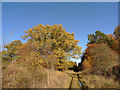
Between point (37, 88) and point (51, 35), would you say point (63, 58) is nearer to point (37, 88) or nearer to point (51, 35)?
point (51, 35)

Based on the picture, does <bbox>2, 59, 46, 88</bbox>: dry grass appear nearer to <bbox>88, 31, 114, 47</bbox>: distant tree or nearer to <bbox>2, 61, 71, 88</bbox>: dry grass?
<bbox>2, 61, 71, 88</bbox>: dry grass

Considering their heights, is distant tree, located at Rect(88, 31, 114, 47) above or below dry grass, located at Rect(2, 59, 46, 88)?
above

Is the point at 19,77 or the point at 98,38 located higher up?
the point at 98,38

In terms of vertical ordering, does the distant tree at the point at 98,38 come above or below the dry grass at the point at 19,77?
above

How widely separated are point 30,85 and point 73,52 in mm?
10216

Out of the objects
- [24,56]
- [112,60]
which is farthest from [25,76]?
[112,60]

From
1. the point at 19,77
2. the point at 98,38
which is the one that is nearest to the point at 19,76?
the point at 19,77

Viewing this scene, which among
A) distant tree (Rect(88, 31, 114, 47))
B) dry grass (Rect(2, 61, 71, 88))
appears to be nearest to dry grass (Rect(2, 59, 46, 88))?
dry grass (Rect(2, 61, 71, 88))

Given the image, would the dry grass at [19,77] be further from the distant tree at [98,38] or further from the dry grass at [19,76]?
the distant tree at [98,38]

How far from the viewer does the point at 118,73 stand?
204 inches

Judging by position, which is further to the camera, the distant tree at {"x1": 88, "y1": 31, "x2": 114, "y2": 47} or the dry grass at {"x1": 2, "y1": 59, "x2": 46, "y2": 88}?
the distant tree at {"x1": 88, "y1": 31, "x2": 114, "y2": 47}

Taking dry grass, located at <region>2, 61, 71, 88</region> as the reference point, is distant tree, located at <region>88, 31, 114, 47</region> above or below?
above

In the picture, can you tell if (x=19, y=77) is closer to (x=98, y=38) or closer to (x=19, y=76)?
(x=19, y=76)

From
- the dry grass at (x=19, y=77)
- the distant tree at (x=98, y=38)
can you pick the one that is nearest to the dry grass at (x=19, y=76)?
the dry grass at (x=19, y=77)
